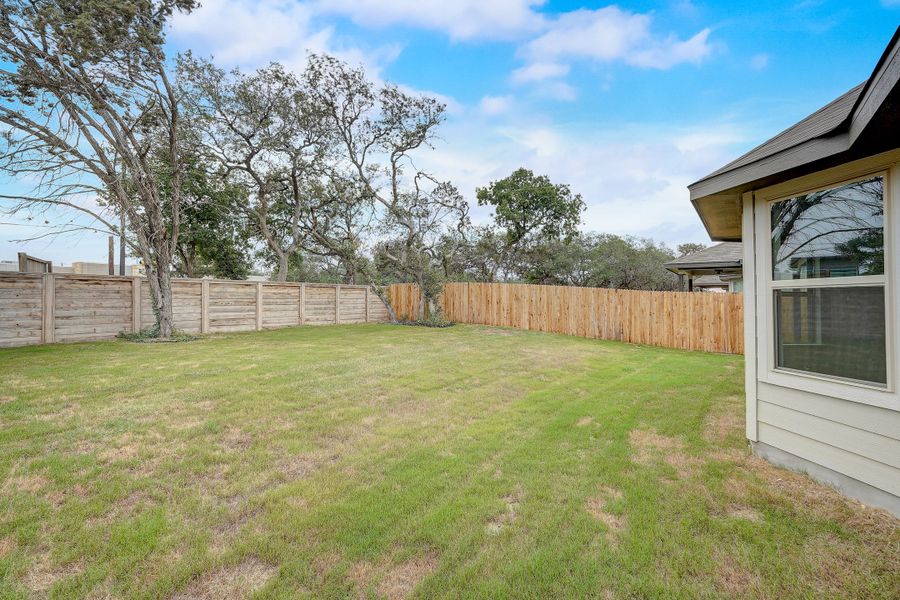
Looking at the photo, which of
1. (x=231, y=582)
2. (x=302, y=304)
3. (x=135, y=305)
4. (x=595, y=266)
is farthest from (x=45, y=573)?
(x=595, y=266)

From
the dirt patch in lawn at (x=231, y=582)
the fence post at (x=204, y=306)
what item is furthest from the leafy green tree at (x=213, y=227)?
the dirt patch in lawn at (x=231, y=582)

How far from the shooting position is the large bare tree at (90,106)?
709 centimetres

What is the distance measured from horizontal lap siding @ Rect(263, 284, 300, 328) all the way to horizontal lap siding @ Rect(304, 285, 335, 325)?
410mm

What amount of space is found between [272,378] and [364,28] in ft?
25.2

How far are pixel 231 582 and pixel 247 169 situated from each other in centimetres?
1526

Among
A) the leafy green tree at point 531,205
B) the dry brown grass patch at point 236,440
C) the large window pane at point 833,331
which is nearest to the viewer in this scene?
the large window pane at point 833,331

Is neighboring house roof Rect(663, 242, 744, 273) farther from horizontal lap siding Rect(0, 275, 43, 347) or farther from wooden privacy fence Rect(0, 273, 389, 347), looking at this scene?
horizontal lap siding Rect(0, 275, 43, 347)

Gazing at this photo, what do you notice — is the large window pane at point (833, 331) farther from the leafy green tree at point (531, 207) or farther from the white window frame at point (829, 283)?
the leafy green tree at point (531, 207)

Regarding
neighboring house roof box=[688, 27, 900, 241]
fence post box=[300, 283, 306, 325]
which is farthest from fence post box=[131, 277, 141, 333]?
neighboring house roof box=[688, 27, 900, 241]

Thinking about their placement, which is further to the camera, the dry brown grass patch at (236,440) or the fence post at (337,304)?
the fence post at (337,304)

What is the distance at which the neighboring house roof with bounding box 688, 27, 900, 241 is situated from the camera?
1849 millimetres

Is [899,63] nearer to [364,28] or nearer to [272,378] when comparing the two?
[272,378]

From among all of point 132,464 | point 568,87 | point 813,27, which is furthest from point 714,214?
point 568,87

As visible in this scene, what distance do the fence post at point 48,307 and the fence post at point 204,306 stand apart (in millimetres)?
2846
